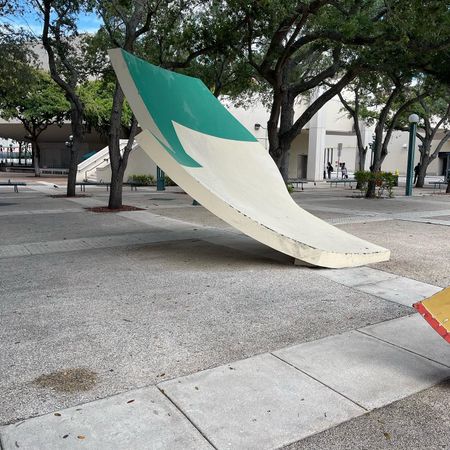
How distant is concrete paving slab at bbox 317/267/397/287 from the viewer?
6.58 m

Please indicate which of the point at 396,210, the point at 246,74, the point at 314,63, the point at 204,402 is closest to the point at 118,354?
the point at 204,402

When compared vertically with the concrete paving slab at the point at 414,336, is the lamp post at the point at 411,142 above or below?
above

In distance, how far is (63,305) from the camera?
5363 millimetres

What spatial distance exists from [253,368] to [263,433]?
2.96ft

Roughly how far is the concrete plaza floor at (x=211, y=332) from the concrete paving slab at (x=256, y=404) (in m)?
0.01

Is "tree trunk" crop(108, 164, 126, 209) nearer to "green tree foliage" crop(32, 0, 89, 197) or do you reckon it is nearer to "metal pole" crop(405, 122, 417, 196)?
"green tree foliage" crop(32, 0, 89, 197)

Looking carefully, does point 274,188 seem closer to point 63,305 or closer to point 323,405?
point 63,305

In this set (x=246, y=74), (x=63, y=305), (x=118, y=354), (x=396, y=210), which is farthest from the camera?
(x=246, y=74)

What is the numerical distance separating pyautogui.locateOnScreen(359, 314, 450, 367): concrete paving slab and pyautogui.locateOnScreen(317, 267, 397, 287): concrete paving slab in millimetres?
1502

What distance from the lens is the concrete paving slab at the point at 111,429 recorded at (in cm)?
273

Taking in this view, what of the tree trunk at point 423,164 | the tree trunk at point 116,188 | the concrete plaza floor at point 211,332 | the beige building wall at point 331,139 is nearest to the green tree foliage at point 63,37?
the tree trunk at point 116,188

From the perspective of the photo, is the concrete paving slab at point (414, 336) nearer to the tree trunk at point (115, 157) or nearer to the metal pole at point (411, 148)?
the tree trunk at point (115, 157)

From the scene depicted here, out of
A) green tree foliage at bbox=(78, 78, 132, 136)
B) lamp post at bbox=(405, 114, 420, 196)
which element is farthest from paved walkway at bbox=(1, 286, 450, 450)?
green tree foliage at bbox=(78, 78, 132, 136)

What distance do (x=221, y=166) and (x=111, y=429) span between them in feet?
21.1
